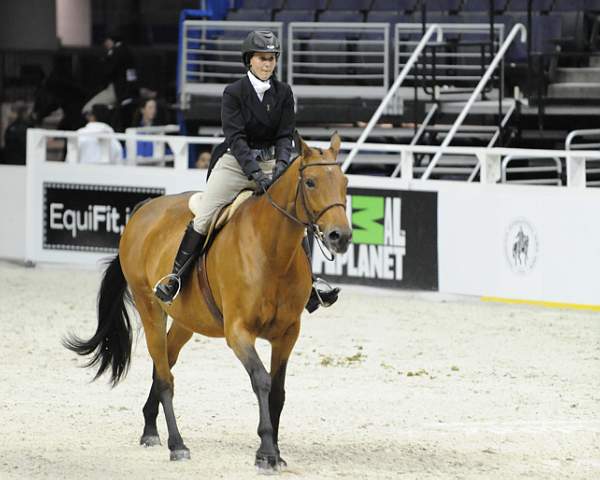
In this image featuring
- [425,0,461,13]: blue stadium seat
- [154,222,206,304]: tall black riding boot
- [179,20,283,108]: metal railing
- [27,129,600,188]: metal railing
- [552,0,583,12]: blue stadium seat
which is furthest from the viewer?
[425,0,461,13]: blue stadium seat

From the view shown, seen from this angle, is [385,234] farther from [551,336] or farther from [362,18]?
[362,18]

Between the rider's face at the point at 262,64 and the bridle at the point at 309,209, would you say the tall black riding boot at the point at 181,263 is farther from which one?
the rider's face at the point at 262,64

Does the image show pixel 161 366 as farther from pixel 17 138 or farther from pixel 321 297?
pixel 17 138

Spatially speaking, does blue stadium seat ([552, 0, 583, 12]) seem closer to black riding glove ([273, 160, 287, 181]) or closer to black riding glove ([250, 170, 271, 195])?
black riding glove ([273, 160, 287, 181])

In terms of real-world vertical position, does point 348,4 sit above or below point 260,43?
above

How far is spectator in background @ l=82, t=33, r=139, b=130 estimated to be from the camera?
24.3 metres

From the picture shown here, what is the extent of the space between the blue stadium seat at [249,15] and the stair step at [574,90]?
17.4ft

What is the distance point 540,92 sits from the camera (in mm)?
19750

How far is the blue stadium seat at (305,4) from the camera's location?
24766mm

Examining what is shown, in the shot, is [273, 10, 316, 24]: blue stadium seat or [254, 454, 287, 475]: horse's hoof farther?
[273, 10, 316, 24]: blue stadium seat

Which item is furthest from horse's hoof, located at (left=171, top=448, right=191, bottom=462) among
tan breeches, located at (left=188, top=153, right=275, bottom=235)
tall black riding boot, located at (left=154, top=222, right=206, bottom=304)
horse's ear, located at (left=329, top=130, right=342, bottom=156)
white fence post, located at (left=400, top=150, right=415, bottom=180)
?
white fence post, located at (left=400, top=150, right=415, bottom=180)

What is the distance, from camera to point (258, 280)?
892cm

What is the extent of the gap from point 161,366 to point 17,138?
51.4ft

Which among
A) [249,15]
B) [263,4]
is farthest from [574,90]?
[263,4]
